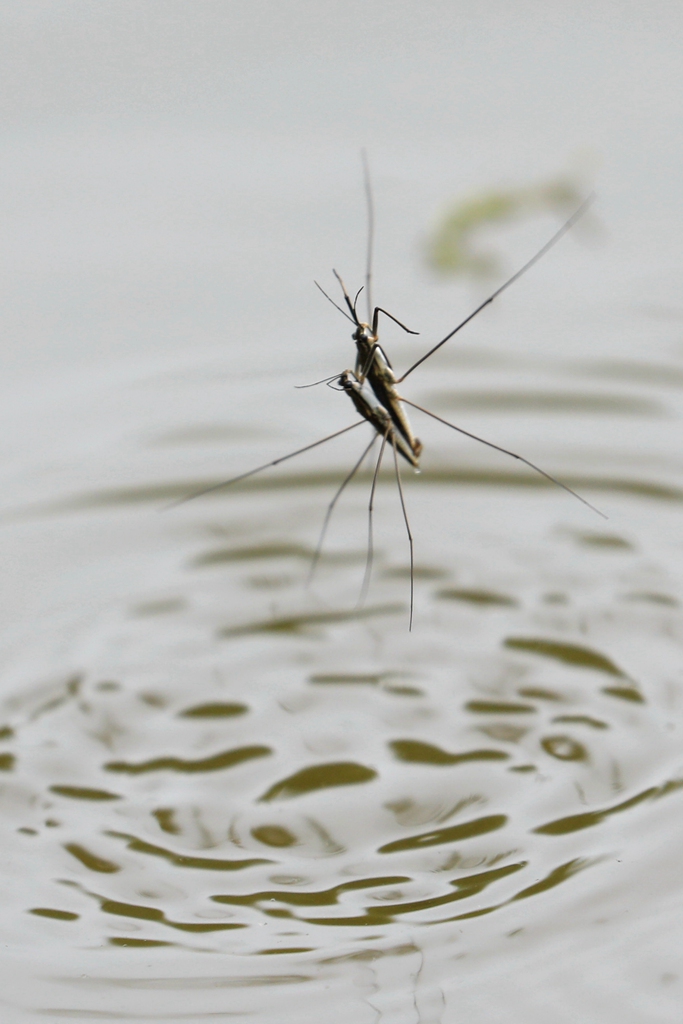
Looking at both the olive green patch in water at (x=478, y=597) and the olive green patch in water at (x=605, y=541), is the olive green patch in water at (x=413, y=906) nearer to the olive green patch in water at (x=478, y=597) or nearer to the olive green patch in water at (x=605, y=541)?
the olive green patch in water at (x=478, y=597)

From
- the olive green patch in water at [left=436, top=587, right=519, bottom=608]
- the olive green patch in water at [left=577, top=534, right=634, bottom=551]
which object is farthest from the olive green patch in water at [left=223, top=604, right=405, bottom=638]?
the olive green patch in water at [left=577, top=534, right=634, bottom=551]

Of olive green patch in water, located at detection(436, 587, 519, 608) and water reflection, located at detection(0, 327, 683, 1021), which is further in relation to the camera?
olive green patch in water, located at detection(436, 587, 519, 608)

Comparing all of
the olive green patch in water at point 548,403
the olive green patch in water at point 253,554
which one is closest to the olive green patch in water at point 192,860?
the olive green patch in water at point 253,554

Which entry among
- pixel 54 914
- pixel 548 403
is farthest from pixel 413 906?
pixel 548 403

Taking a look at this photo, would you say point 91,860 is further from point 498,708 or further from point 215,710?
point 498,708

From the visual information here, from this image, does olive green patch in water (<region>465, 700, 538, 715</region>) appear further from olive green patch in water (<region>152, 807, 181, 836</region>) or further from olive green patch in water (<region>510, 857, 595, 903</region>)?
olive green patch in water (<region>152, 807, 181, 836</region>)
